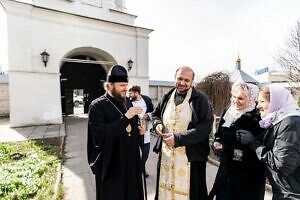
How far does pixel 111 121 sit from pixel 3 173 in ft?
11.5

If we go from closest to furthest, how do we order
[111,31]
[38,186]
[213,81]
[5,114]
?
1. [38,186]
2. [213,81]
3. [111,31]
4. [5,114]

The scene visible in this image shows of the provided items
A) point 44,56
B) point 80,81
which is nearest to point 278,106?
point 44,56

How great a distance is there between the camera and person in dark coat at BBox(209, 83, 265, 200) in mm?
2295

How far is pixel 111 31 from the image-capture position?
12.1 meters

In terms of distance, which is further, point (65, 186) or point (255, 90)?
point (65, 186)

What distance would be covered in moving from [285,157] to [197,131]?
2.81 feet

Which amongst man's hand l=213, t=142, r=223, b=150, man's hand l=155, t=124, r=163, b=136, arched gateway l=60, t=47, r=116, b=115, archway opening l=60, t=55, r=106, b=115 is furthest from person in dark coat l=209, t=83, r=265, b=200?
A: archway opening l=60, t=55, r=106, b=115

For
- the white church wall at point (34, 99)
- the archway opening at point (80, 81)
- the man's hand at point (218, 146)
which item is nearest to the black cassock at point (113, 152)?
Answer: the man's hand at point (218, 146)

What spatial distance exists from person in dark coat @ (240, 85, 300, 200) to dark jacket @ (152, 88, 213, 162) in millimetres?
476

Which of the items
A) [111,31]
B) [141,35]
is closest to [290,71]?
[141,35]

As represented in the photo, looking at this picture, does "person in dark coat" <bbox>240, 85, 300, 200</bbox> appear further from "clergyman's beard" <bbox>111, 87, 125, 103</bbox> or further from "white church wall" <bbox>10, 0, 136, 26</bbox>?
"white church wall" <bbox>10, 0, 136, 26</bbox>

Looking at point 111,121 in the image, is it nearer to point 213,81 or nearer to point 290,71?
point 213,81

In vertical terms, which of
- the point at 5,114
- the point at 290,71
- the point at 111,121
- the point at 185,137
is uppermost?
the point at 290,71

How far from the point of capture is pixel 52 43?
34.2ft
